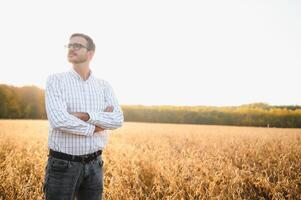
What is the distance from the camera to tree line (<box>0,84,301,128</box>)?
46469mm

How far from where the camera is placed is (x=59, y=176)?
2631 mm

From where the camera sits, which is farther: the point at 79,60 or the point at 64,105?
the point at 79,60

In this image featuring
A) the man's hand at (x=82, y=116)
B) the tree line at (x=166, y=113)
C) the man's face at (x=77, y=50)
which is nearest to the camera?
the man's hand at (x=82, y=116)

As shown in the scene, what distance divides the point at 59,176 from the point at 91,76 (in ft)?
3.64

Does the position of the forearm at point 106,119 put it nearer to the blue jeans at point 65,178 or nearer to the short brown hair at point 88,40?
the blue jeans at point 65,178

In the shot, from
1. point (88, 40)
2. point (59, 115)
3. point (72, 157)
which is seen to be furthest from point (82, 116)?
point (88, 40)

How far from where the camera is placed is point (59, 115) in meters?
2.77

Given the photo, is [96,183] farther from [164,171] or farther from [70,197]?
[164,171]

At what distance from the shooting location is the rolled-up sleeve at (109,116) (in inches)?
115

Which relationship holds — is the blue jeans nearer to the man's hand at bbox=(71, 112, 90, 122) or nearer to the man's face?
the man's hand at bbox=(71, 112, 90, 122)

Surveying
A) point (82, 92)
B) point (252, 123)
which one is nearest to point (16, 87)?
point (252, 123)

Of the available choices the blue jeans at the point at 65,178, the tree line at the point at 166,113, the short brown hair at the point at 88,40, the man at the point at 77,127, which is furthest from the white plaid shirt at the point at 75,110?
the tree line at the point at 166,113

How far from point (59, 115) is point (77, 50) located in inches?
29.6

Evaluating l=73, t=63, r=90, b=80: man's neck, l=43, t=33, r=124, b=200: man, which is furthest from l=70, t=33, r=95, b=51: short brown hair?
l=73, t=63, r=90, b=80: man's neck
